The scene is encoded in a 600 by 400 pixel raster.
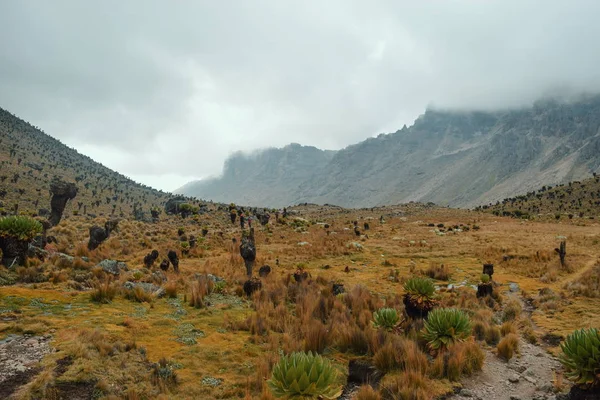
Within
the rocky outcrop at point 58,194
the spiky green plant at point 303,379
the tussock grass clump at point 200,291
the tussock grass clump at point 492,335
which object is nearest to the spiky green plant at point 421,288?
the tussock grass clump at point 492,335

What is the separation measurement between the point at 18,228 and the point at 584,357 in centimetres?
1691

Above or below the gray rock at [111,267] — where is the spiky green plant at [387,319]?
below

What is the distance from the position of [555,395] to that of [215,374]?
23.2 ft

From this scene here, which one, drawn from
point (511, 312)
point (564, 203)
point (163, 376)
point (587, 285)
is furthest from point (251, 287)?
point (564, 203)

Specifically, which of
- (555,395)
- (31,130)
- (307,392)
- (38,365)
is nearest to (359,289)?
(555,395)

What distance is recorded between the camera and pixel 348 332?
31.7ft

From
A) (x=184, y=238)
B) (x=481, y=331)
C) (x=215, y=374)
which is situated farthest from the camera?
(x=184, y=238)

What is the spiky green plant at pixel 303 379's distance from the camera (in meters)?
5.64

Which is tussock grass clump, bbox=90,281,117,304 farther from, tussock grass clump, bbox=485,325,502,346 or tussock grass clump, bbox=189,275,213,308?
tussock grass clump, bbox=485,325,502,346

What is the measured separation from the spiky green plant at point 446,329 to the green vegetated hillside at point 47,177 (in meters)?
61.7

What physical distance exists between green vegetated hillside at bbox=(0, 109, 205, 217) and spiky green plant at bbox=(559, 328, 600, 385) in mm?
64613

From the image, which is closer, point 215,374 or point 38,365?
point 38,365

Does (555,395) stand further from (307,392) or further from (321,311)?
(321,311)

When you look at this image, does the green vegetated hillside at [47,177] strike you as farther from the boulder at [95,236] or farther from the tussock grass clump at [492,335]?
the tussock grass clump at [492,335]
